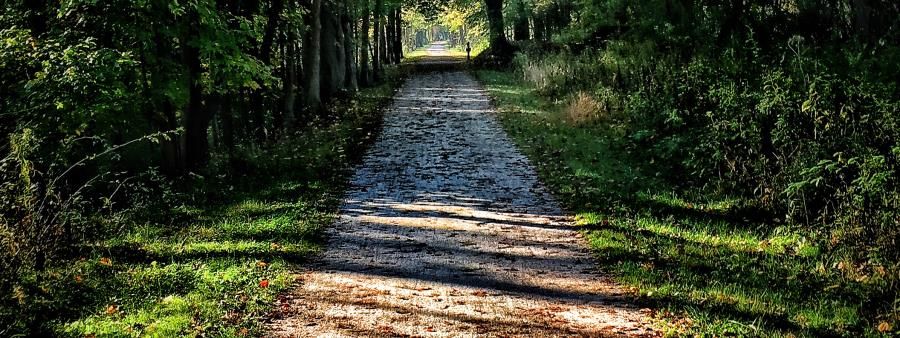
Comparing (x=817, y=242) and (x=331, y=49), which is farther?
(x=331, y=49)

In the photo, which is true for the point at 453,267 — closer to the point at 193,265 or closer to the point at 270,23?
the point at 193,265

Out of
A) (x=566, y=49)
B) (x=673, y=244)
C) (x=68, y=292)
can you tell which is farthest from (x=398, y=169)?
(x=566, y=49)

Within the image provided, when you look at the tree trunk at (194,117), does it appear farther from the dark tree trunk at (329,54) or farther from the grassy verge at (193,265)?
the dark tree trunk at (329,54)

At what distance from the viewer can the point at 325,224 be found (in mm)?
8422

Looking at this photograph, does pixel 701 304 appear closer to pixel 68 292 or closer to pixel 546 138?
pixel 68 292

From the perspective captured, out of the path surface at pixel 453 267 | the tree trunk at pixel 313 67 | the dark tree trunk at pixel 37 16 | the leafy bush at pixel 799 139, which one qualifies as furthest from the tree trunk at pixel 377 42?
the dark tree trunk at pixel 37 16

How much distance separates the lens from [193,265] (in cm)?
666

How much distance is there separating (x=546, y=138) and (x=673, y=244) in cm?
743

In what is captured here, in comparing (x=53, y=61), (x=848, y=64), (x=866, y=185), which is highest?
(x=53, y=61)

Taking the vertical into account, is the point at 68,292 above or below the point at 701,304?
above

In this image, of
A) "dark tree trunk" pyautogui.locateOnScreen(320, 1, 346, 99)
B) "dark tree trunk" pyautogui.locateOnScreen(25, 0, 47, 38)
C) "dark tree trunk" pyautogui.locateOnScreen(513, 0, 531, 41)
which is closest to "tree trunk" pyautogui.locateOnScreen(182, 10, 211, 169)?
"dark tree trunk" pyautogui.locateOnScreen(25, 0, 47, 38)

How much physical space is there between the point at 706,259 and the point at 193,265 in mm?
4962

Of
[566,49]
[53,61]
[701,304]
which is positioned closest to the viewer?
[701,304]

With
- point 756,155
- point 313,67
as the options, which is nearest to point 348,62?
point 313,67
